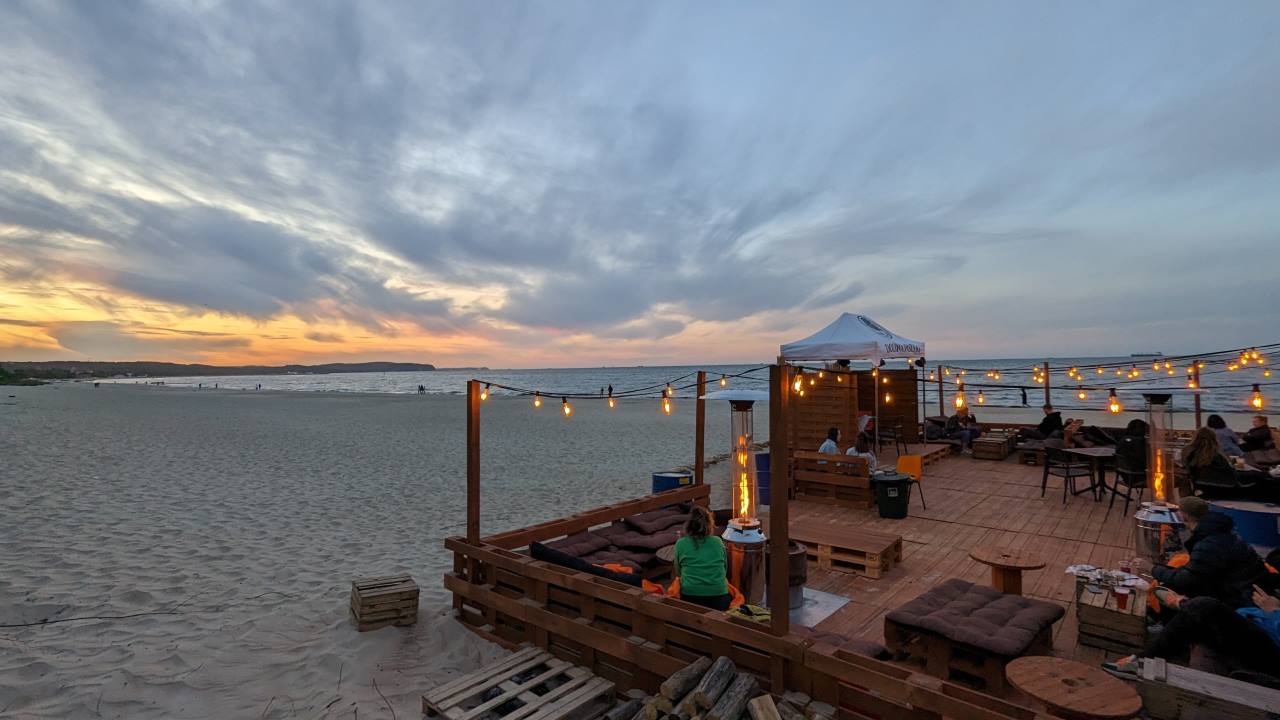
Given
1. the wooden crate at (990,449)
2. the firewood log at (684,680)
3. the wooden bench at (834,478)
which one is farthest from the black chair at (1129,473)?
the firewood log at (684,680)

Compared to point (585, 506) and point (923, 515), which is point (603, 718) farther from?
point (585, 506)

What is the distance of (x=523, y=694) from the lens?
4566mm

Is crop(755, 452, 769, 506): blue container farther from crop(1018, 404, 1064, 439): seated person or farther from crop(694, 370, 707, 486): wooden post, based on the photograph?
crop(1018, 404, 1064, 439): seated person

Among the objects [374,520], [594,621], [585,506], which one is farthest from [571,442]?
[594,621]

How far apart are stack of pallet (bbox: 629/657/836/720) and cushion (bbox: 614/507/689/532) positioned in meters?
3.81

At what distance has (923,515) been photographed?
30.7ft

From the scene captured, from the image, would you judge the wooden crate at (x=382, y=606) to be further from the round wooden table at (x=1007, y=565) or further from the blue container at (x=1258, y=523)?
the blue container at (x=1258, y=523)

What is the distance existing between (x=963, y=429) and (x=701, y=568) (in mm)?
13660

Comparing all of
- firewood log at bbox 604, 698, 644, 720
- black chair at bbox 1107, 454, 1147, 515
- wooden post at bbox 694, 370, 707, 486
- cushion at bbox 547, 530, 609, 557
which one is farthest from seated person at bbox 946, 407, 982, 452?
firewood log at bbox 604, 698, 644, 720

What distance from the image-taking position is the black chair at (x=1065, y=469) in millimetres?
9945

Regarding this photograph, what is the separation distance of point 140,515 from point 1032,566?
536 inches

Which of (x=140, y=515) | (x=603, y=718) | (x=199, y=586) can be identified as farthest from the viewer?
(x=140, y=515)

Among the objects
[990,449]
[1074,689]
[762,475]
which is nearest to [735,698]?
[1074,689]

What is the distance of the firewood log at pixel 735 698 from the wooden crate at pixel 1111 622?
318 centimetres
